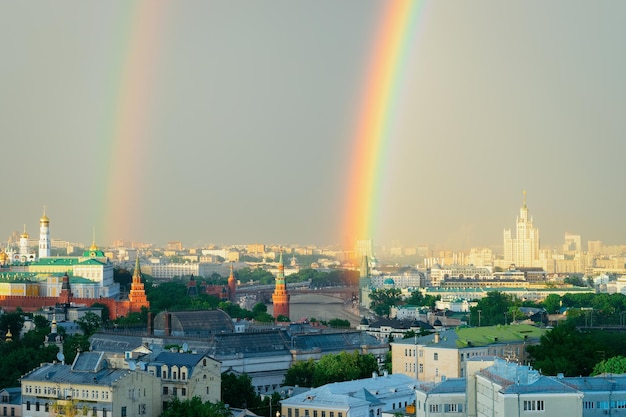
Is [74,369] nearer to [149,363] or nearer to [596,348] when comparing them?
[149,363]

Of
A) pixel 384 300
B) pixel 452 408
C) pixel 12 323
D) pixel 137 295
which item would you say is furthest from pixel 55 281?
pixel 452 408

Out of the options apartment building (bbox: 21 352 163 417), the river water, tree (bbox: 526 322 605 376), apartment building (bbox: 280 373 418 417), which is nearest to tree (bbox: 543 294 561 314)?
the river water

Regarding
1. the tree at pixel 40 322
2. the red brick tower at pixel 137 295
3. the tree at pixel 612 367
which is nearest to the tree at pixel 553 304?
the red brick tower at pixel 137 295

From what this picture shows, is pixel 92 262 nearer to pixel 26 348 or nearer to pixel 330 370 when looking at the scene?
pixel 26 348

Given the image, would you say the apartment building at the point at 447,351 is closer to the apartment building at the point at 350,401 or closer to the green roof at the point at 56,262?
the apartment building at the point at 350,401

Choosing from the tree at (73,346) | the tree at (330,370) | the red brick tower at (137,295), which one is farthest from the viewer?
the red brick tower at (137,295)

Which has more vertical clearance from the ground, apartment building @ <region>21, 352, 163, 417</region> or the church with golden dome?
the church with golden dome

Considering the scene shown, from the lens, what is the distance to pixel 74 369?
4366cm

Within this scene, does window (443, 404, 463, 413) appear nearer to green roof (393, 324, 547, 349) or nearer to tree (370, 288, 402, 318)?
green roof (393, 324, 547, 349)

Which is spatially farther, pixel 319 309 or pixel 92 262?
pixel 319 309

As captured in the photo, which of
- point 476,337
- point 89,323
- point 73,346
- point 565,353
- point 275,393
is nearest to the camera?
point 275,393

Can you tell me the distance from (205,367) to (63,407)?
5105 mm

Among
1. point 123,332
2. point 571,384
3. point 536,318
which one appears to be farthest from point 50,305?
point 571,384

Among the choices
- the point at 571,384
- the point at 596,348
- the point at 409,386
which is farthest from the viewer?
the point at 596,348
